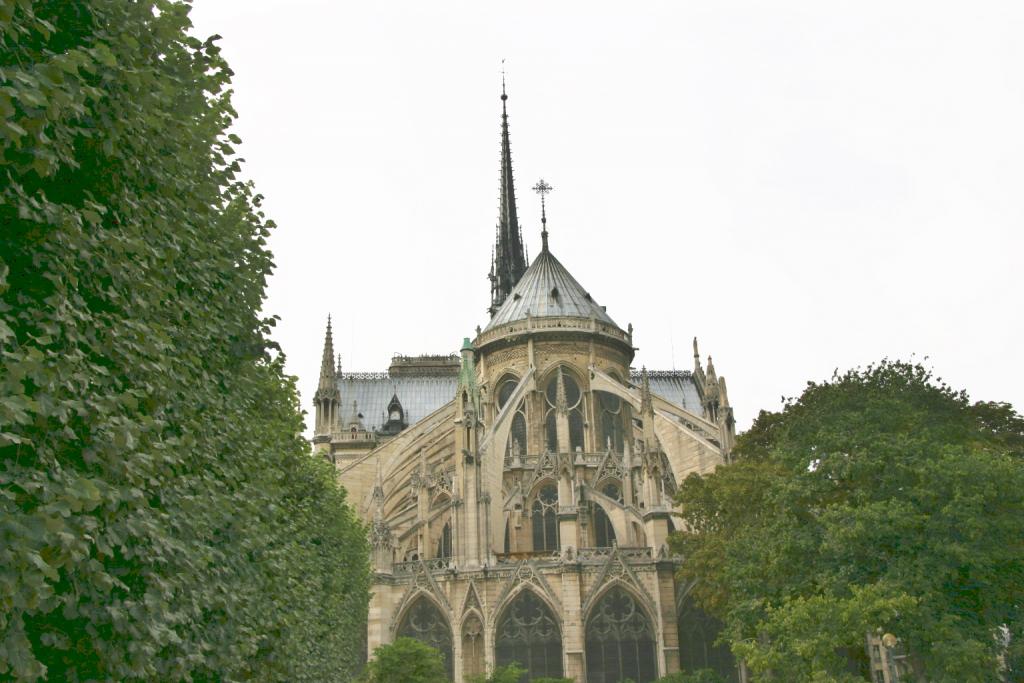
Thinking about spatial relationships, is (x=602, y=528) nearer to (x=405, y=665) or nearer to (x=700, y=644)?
(x=700, y=644)

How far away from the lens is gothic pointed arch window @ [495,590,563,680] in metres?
41.6

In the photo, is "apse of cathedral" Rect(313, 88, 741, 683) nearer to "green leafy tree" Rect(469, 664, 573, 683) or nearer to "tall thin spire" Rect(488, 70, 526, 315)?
"green leafy tree" Rect(469, 664, 573, 683)

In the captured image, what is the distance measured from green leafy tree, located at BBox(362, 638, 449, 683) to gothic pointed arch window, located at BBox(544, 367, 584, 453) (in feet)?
67.3

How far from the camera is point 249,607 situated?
43.5 feet

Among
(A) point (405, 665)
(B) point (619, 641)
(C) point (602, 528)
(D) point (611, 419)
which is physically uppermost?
(D) point (611, 419)

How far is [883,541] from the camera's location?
2503 cm

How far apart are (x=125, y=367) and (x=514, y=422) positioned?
45551 millimetres

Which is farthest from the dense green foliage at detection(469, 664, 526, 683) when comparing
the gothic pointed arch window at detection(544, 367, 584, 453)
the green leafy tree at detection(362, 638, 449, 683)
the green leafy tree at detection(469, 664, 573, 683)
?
the gothic pointed arch window at detection(544, 367, 584, 453)

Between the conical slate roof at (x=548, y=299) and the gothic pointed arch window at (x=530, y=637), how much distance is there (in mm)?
18969

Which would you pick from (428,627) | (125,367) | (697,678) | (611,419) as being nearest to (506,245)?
(611,419)

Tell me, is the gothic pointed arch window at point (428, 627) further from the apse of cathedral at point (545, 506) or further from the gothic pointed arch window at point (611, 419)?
the gothic pointed arch window at point (611, 419)

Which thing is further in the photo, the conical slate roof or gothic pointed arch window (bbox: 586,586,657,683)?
the conical slate roof

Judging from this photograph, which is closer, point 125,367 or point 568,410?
point 125,367

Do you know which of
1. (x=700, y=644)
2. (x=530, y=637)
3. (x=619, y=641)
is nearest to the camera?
(x=619, y=641)
